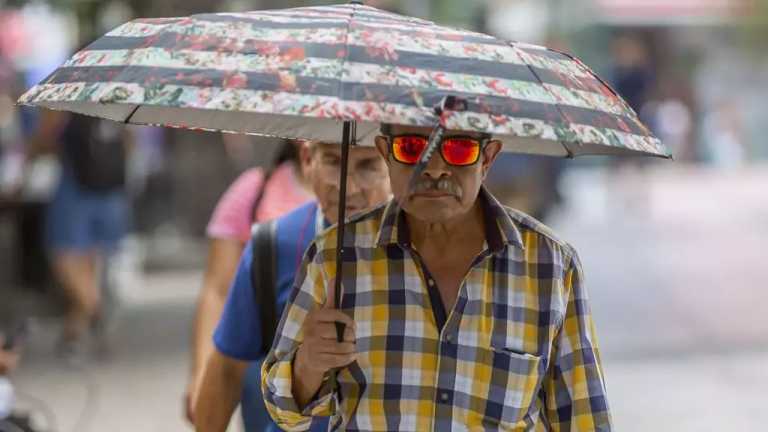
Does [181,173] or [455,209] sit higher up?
[455,209]

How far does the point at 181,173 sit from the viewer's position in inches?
527

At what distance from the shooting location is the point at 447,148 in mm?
2840

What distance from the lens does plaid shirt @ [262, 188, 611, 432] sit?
290 cm

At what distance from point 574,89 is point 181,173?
10755mm

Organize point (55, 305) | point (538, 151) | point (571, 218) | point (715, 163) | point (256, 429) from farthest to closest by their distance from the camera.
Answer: point (715, 163), point (571, 218), point (55, 305), point (256, 429), point (538, 151)

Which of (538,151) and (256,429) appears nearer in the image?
(538,151)

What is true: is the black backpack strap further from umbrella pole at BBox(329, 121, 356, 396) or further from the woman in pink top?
the woman in pink top

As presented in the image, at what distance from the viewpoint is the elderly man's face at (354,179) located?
369 cm

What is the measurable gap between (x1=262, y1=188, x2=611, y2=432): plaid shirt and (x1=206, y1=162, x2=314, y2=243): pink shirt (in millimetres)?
1495

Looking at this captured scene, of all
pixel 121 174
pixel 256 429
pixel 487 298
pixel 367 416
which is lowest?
pixel 121 174

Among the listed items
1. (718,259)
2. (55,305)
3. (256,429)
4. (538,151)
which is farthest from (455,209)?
(718,259)

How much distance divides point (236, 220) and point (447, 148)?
1.82 metres

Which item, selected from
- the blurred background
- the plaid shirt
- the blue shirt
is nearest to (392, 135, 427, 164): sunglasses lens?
the plaid shirt

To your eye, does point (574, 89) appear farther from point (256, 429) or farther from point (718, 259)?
point (718, 259)
